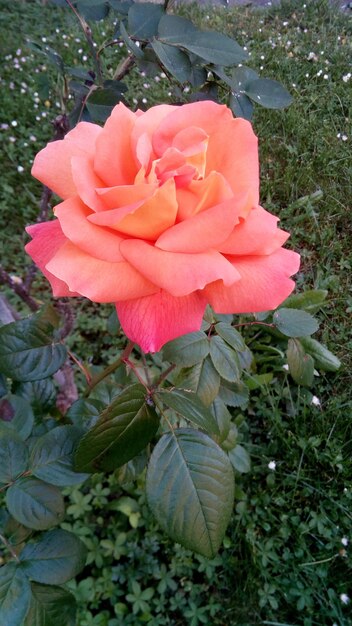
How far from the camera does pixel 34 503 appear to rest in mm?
689

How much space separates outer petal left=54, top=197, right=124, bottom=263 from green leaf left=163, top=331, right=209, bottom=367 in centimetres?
33

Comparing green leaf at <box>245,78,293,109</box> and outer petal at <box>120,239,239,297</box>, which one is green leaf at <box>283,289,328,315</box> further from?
outer petal at <box>120,239,239,297</box>

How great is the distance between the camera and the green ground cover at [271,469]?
52.5 inches

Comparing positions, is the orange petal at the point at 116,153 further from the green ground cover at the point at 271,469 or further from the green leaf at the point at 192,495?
the green ground cover at the point at 271,469

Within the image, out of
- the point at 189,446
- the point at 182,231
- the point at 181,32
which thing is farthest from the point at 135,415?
the point at 181,32

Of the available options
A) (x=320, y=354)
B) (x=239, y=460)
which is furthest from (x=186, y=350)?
(x=320, y=354)

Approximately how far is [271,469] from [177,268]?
129 cm

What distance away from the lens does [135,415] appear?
0.58 metres

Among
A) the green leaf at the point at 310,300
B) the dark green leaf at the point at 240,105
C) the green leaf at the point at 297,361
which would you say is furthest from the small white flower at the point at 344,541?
the dark green leaf at the point at 240,105

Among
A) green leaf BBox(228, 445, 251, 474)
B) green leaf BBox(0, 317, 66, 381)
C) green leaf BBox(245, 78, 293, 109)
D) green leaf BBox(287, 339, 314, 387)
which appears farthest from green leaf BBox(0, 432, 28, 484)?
green leaf BBox(228, 445, 251, 474)

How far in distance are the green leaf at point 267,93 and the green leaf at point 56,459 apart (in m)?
0.65

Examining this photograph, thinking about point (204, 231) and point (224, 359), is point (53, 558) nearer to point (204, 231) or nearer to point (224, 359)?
point (224, 359)

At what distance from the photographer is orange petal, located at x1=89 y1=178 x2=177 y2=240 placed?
0.44 metres

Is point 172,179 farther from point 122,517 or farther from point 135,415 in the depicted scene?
point 122,517
